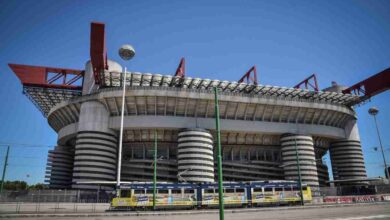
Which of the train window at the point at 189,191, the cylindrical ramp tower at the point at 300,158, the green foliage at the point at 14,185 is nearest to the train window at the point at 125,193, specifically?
the train window at the point at 189,191

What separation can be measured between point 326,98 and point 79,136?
54.0 meters

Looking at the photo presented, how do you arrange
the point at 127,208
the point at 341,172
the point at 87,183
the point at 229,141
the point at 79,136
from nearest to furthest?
the point at 127,208 → the point at 87,183 → the point at 79,136 → the point at 229,141 → the point at 341,172

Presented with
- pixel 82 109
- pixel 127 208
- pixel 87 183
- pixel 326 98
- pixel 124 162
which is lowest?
pixel 127 208

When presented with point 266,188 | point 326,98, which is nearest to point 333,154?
point 326,98

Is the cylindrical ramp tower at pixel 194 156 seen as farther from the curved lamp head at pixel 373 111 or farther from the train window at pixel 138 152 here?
the curved lamp head at pixel 373 111

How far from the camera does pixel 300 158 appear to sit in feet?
194

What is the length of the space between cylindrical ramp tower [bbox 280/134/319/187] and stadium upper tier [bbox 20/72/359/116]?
906 centimetres

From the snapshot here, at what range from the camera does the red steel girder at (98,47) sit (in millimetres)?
41938

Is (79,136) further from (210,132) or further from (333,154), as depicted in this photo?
(333,154)

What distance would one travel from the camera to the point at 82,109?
2164 inches

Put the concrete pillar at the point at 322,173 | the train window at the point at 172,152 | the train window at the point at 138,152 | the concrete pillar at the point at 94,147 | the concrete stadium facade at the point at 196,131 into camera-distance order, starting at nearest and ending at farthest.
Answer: the concrete pillar at the point at 94,147 → the concrete stadium facade at the point at 196,131 → the train window at the point at 172,152 → the train window at the point at 138,152 → the concrete pillar at the point at 322,173

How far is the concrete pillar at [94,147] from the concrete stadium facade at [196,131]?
0.58 feet

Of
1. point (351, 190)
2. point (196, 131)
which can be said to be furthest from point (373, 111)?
point (196, 131)

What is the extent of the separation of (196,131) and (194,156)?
497 centimetres
